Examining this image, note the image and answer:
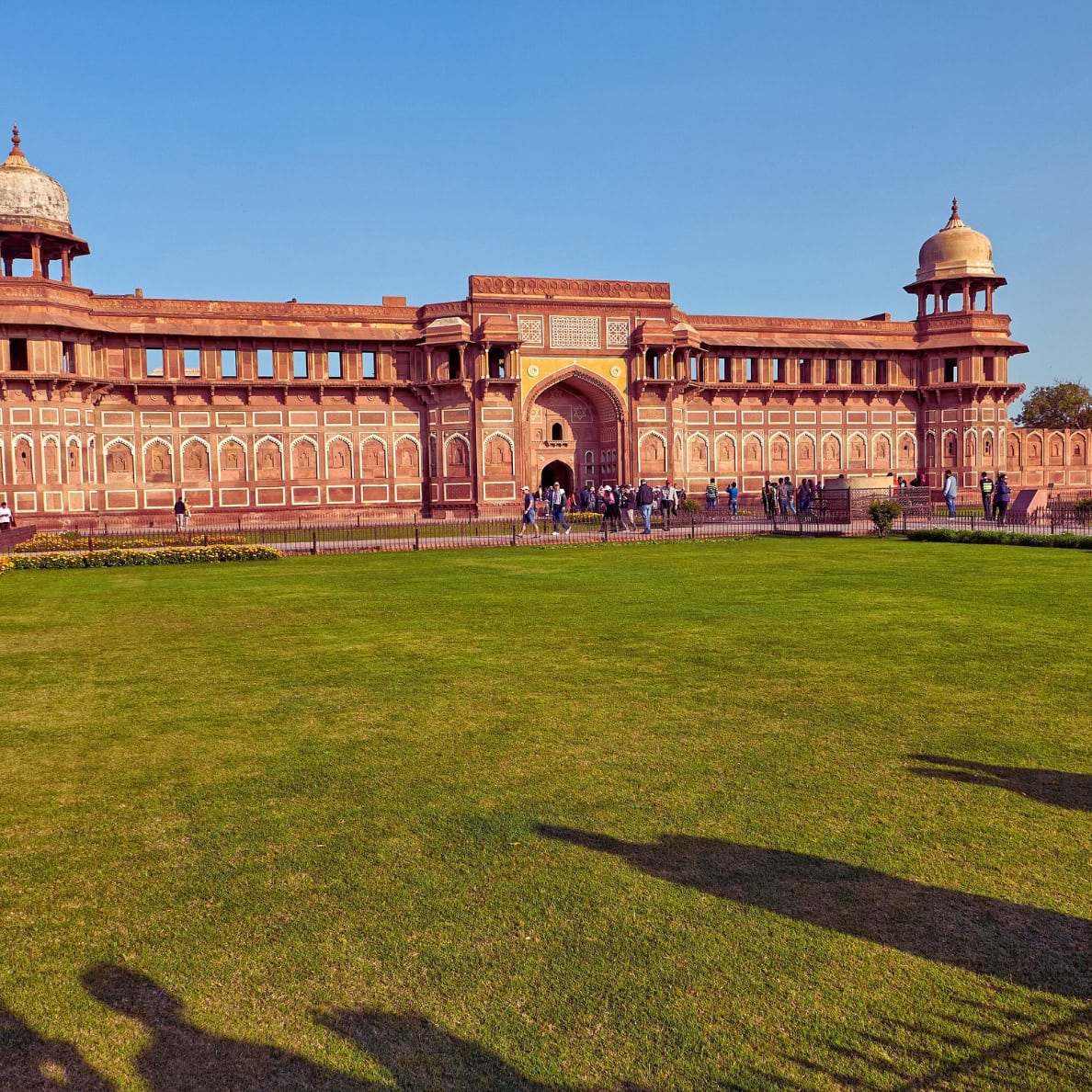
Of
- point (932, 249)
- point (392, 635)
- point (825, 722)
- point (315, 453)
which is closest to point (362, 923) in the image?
point (825, 722)

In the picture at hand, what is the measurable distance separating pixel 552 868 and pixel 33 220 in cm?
2850

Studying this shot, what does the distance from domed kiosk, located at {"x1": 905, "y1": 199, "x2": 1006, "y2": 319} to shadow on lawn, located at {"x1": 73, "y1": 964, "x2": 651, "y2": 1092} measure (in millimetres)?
36448

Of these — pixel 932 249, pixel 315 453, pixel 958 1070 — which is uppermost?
pixel 932 249

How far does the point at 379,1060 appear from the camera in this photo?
2.24 m

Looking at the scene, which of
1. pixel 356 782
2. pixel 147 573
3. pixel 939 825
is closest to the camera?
pixel 939 825

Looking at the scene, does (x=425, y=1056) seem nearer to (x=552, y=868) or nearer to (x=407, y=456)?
(x=552, y=868)

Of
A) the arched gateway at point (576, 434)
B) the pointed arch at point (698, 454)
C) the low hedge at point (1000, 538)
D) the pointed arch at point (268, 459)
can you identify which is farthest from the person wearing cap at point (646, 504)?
the pointed arch at point (268, 459)

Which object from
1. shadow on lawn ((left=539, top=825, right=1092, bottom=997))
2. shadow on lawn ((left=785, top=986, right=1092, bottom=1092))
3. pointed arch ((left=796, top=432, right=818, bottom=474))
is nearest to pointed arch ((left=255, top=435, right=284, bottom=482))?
pointed arch ((left=796, top=432, right=818, bottom=474))

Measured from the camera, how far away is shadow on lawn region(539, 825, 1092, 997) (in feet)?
8.52

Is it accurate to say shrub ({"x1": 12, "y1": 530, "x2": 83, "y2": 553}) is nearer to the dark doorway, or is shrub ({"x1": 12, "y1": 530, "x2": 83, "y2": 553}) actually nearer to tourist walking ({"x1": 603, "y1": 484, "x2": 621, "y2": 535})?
tourist walking ({"x1": 603, "y1": 484, "x2": 621, "y2": 535})

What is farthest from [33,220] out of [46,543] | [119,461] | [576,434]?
[576,434]

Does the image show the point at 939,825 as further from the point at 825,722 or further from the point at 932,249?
the point at 932,249

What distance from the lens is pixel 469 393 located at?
2988 centimetres

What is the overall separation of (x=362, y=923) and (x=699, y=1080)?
1.15 m
